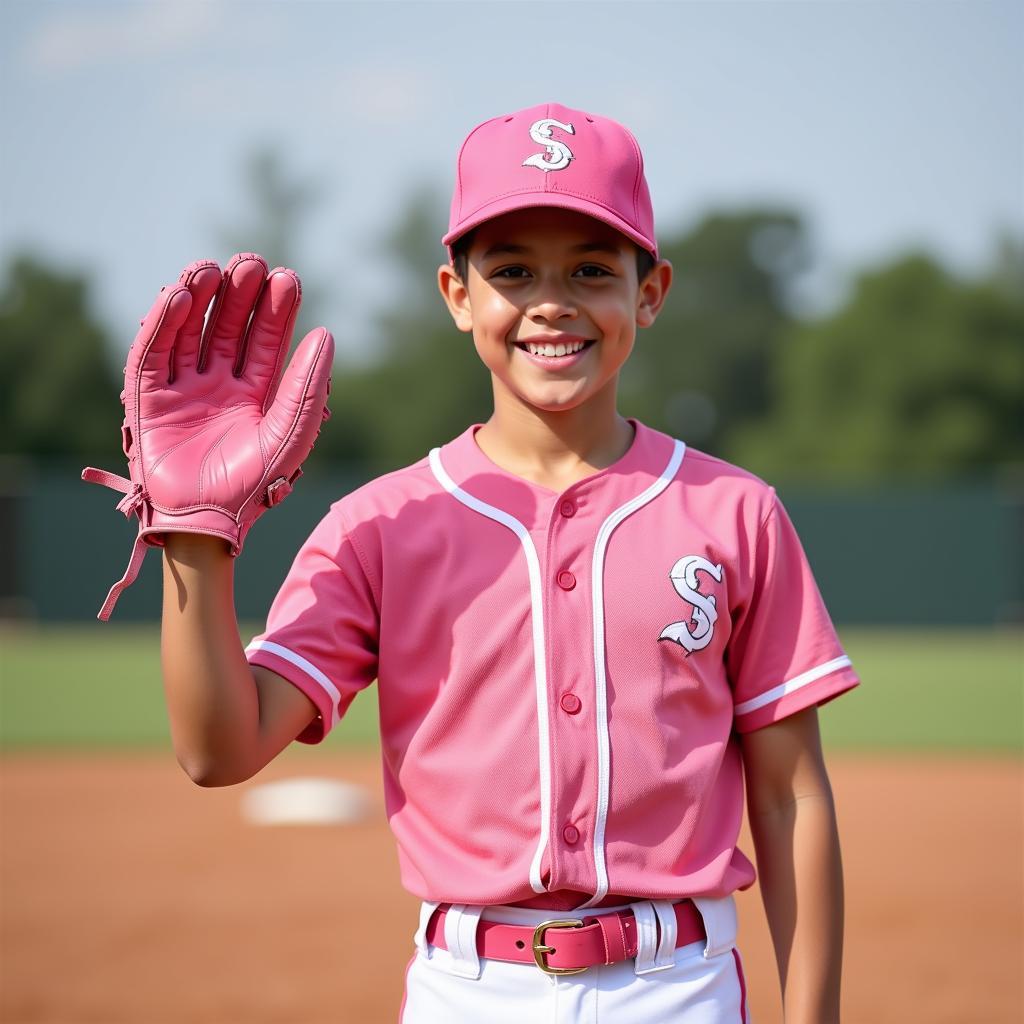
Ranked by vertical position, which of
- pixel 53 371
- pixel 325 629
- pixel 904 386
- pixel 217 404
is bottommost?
pixel 325 629

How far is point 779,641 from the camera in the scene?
188 cm

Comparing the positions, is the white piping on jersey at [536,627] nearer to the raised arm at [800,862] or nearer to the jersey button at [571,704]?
the jersey button at [571,704]

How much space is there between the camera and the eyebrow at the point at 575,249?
73.9 inches

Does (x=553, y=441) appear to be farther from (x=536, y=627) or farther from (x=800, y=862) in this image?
(x=800, y=862)

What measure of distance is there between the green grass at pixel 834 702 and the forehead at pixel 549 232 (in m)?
8.62

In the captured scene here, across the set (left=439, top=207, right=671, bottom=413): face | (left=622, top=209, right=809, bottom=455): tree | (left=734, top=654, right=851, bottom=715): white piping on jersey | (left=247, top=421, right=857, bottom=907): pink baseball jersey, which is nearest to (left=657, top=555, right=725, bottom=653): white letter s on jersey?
(left=247, top=421, right=857, bottom=907): pink baseball jersey

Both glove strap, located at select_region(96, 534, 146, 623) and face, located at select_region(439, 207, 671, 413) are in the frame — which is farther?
face, located at select_region(439, 207, 671, 413)

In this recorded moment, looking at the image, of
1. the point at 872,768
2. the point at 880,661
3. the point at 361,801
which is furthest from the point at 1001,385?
the point at 361,801

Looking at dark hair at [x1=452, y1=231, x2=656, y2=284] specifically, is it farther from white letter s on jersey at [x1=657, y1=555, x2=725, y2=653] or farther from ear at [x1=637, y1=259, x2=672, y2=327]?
white letter s on jersey at [x1=657, y1=555, x2=725, y2=653]

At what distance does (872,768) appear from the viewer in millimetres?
9016

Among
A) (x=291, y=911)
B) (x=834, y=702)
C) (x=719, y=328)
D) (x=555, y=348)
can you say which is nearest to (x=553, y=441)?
(x=555, y=348)

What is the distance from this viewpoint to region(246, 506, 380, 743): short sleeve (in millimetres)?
1773

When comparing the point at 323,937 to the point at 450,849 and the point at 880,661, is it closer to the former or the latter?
the point at 450,849

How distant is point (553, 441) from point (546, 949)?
0.66 metres
